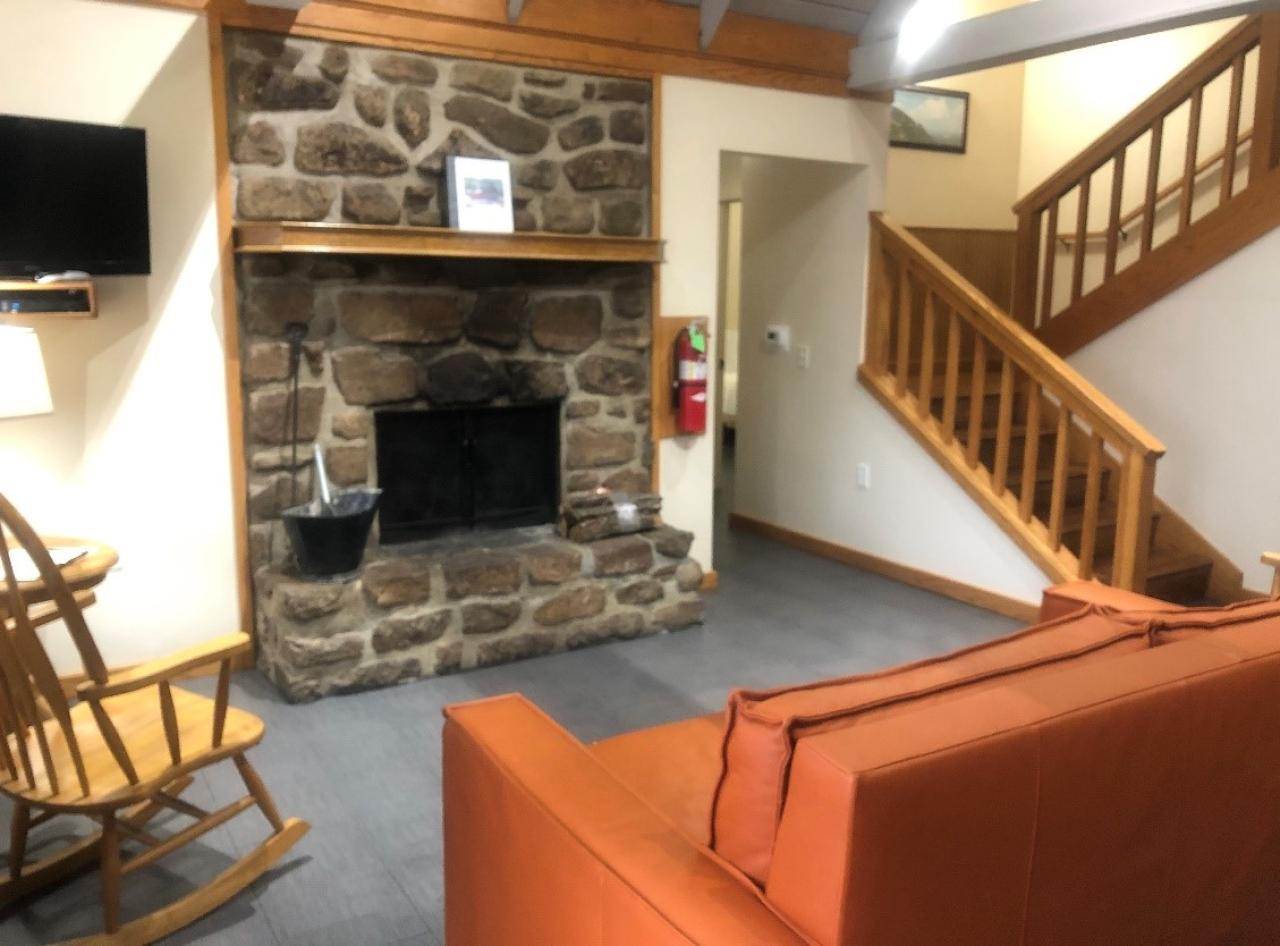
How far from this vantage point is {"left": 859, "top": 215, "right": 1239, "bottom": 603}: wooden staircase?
391 centimetres

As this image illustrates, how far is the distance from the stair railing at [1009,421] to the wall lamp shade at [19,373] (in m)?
3.43

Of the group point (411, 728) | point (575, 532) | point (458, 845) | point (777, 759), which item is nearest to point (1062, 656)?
point (777, 759)

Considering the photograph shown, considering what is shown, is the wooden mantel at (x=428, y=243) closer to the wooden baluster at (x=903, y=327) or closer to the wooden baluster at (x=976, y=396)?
the wooden baluster at (x=903, y=327)

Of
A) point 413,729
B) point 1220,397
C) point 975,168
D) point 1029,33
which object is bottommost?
point 413,729

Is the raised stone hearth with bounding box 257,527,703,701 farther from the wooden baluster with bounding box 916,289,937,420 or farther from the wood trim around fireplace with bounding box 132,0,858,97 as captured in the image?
the wood trim around fireplace with bounding box 132,0,858,97

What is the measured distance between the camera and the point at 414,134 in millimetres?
3709

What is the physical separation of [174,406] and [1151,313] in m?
4.15

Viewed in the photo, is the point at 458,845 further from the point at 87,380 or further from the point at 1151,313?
the point at 1151,313

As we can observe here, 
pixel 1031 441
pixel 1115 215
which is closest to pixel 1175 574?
pixel 1031 441

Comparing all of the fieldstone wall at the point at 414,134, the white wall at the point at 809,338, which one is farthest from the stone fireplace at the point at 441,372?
the white wall at the point at 809,338

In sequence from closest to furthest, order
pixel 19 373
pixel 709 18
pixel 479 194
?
pixel 19 373 < pixel 479 194 < pixel 709 18

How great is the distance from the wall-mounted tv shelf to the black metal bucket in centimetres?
89

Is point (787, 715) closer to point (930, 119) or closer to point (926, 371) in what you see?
point (926, 371)

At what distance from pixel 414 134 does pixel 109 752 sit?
2396mm
